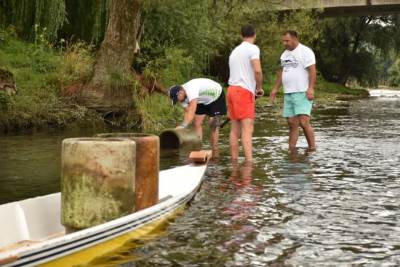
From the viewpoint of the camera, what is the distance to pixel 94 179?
5.41m

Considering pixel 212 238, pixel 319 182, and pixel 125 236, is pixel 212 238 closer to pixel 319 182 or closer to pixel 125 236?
pixel 125 236

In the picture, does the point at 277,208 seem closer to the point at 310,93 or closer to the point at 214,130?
the point at 310,93

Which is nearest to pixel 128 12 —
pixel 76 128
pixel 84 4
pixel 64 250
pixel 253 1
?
pixel 76 128

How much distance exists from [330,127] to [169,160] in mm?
7805

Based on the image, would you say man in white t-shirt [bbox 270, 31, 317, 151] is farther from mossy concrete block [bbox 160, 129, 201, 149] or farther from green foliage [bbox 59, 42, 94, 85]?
green foliage [bbox 59, 42, 94, 85]

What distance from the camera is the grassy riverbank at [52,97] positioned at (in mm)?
15195

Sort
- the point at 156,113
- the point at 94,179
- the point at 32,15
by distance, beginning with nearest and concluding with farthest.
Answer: the point at 94,179 < the point at 156,113 < the point at 32,15

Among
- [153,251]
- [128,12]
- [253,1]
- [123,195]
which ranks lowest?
[153,251]

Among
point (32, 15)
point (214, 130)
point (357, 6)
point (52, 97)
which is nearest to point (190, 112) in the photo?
point (214, 130)

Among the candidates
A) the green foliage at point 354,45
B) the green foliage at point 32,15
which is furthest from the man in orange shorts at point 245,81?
the green foliage at point 354,45

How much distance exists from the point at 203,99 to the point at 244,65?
5.51 feet

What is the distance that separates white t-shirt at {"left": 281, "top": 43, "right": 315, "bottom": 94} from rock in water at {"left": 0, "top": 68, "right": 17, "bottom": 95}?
696 cm

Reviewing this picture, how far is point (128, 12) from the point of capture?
16.5m

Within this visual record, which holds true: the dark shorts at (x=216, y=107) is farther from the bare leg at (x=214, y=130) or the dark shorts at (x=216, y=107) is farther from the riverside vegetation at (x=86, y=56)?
the riverside vegetation at (x=86, y=56)
